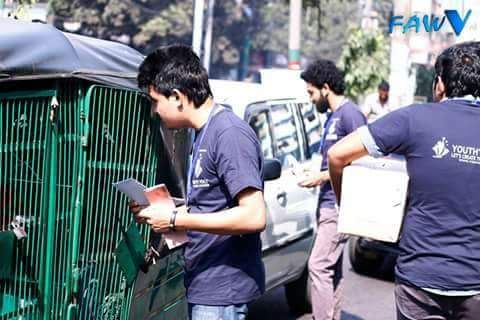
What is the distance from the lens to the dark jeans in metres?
3.33

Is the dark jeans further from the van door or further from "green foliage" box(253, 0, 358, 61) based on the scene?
"green foliage" box(253, 0, 358, 61)

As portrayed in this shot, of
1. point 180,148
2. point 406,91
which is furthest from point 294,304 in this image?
point 406,91

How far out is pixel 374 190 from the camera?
11.6 feet

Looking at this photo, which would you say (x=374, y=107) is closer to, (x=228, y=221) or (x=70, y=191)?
(x=70, y=191)

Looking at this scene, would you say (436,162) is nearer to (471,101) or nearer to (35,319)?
(471,101)

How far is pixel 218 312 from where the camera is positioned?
328 centimetres

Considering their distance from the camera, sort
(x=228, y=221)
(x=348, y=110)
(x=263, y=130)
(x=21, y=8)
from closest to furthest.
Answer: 1. (x=228, y=221)
2. (x=348, y=110)
3. (x=263, y=130)
4. (x=21, y=8)

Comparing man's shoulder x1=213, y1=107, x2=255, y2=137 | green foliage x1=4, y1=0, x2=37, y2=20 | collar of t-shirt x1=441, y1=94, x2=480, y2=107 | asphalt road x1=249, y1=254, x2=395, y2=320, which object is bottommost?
asphalt road x1=249, y1=254, x2=395, y2=320

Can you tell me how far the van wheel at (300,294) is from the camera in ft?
23.0

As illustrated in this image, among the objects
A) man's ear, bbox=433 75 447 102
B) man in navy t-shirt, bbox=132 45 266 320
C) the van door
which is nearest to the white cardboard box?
man's ear, bbox=433 75 447 102

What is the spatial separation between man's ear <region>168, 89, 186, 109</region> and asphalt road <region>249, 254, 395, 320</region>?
3.86 m

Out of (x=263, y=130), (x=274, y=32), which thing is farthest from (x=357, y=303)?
(x=274, y=32)

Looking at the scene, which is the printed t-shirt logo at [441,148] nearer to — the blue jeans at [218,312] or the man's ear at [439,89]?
the man's ear at [439,89]

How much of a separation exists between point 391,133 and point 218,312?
3.13 ft
